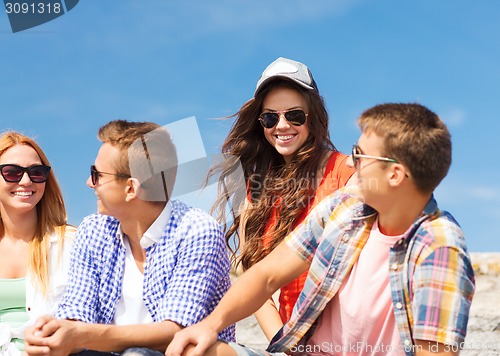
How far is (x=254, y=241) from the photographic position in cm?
461

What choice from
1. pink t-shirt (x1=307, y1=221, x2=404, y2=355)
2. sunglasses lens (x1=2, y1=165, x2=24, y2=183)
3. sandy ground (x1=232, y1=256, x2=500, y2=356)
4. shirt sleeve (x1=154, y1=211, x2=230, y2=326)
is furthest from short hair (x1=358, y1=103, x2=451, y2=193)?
sandy ground (x1=232, y1=256, x2=500, y2=356)

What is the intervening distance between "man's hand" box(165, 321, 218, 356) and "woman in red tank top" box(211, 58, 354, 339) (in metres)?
1.34

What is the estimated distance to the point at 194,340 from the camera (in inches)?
119

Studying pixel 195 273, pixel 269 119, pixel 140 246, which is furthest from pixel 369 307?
pixel 269 119

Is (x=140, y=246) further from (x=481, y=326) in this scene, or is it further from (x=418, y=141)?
(x=481, y=326)

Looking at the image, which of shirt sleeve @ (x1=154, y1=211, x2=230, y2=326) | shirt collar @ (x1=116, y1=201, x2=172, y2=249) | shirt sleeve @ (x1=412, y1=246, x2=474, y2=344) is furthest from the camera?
shirt collar @ (x1=116, y1=201, x2=172, y2=249)

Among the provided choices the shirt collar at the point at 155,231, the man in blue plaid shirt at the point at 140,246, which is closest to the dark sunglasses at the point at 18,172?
the man in blue plaid shirt at the point at 140,246

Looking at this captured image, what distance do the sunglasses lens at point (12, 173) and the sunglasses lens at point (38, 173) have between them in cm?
6

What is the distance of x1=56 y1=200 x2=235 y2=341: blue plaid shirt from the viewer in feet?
11.4

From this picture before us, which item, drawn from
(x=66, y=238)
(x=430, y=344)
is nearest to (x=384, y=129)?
(x=430, y=344)

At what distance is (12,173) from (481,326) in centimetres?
447

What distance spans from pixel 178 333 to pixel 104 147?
1.19 metres

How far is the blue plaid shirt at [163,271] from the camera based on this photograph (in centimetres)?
347

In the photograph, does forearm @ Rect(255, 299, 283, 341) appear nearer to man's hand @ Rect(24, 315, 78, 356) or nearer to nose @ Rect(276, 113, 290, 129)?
nose @ Rect(276, 113, 290, 129)
